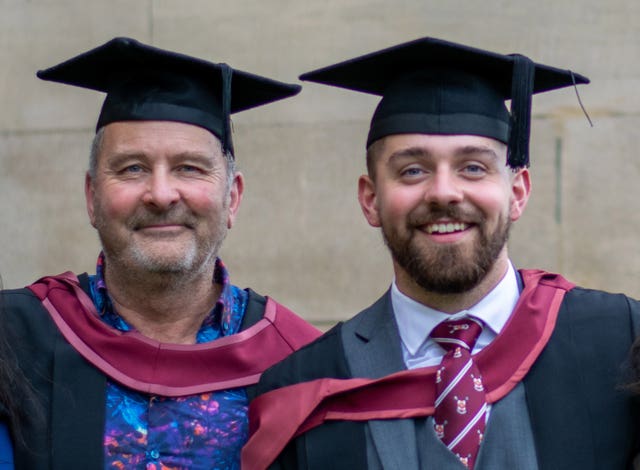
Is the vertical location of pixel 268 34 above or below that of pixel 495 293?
above

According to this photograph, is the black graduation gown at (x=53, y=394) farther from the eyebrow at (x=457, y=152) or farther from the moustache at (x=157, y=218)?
the eyebrow at (x=457, y=152)

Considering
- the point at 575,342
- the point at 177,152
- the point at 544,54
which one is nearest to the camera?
the point at 575,342

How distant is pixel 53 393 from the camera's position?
12.6 ft

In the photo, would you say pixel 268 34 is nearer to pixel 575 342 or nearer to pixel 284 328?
pixel 284 328

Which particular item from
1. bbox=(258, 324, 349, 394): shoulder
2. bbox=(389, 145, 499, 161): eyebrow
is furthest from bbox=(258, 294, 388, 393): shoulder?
bbox=(389, 145, 499, 161): eyebrow

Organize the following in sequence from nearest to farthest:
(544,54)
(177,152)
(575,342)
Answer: (575,342) → (177,152) → (544,54)

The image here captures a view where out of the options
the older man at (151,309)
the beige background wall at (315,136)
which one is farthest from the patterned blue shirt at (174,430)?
the beige background wall at (315,136)

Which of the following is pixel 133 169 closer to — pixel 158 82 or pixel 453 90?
pixel 158 82

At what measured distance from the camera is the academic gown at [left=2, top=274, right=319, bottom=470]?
3.73 metres

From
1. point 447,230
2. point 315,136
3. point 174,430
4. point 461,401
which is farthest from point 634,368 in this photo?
point 315,136

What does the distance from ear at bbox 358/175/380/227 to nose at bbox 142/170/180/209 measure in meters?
0.52

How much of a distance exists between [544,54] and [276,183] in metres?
1.24

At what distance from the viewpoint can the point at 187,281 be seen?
4.02 metres

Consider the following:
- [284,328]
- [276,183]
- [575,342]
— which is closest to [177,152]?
[284,328]
